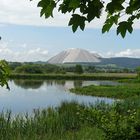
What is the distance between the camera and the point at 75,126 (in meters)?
13.1

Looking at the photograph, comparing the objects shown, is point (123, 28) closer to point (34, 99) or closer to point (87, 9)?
point (87, 9)

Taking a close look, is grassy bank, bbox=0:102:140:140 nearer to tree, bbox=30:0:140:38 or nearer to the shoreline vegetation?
the shoreline vegetation

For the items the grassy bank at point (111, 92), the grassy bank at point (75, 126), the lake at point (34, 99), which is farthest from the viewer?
the grassy bank at point (111, 92)

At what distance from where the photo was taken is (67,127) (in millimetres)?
12711

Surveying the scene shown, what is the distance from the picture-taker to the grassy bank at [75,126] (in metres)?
8.30

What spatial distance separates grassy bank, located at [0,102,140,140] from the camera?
8305mm

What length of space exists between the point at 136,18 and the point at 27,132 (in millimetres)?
7333

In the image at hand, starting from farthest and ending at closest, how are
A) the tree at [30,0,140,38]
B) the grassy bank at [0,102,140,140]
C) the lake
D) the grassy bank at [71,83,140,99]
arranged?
the grassy bank at [71,83,140,99], the lake, the grassy bank at [0,102,140,140], the tree at [30,0,140,38]

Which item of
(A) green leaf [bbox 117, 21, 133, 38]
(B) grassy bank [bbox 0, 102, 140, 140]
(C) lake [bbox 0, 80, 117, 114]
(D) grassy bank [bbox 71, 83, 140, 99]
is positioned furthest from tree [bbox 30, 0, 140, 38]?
(D) grassy bank [bbox 71, 83, 140, 99]

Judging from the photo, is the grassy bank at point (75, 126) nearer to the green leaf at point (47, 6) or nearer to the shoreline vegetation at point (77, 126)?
the shoreline vegetation at point (77, 126)

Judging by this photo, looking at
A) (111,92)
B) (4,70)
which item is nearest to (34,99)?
(111,92)

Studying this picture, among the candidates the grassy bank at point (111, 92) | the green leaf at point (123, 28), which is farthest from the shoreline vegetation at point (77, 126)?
the grassy bank at point (111, 92)

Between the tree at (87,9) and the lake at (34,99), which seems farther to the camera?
the lake at (34,99)

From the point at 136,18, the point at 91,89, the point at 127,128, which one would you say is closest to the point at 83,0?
the point at 136,18
